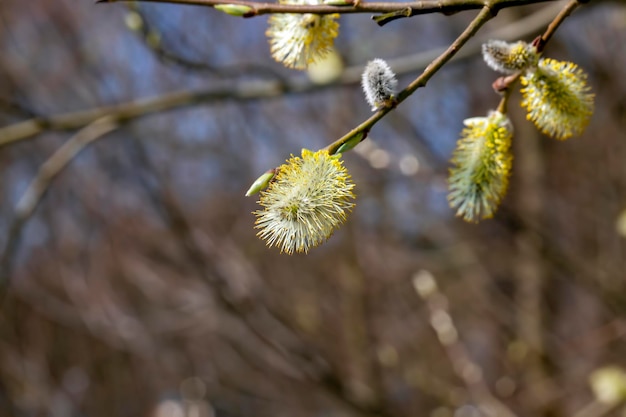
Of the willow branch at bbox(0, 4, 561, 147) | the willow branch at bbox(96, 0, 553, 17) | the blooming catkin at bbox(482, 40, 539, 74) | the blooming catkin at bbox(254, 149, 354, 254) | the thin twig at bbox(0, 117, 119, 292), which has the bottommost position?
the blooming catkin at bbox(254, 149, 354, 254)

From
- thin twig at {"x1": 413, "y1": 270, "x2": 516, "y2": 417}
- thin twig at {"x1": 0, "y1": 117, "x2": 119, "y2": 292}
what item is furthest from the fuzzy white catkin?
thin twig at {"x1": 413, "y1": 270, "x2": 516, "y2": 417}

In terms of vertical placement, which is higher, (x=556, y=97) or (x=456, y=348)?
(x=456, y=348)

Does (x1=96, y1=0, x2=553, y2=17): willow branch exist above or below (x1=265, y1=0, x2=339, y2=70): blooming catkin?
below

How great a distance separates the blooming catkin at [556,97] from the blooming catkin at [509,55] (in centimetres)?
3

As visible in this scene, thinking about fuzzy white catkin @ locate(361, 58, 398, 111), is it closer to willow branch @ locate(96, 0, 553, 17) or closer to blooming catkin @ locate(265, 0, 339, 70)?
willow branch @ locate(96, 0, 553, 17)

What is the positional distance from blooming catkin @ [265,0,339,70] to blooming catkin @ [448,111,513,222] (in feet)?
0.86

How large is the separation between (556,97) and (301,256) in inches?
186

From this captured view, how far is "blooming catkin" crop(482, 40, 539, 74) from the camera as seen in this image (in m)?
0.88

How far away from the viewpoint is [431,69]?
0.72 metres

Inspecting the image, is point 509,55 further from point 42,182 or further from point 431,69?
point 42,182

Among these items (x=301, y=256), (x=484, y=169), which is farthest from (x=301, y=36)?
(x=301, y=256)

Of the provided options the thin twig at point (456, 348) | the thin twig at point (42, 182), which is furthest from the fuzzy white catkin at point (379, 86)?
the thin twig at point (456, 348)

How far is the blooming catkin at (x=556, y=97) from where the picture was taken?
0.93 meters

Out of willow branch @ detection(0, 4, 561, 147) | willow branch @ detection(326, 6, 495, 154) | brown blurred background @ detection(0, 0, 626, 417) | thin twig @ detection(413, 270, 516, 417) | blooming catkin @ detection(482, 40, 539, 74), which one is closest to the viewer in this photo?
willow branch @ detection(326, 6, 495, 154)
